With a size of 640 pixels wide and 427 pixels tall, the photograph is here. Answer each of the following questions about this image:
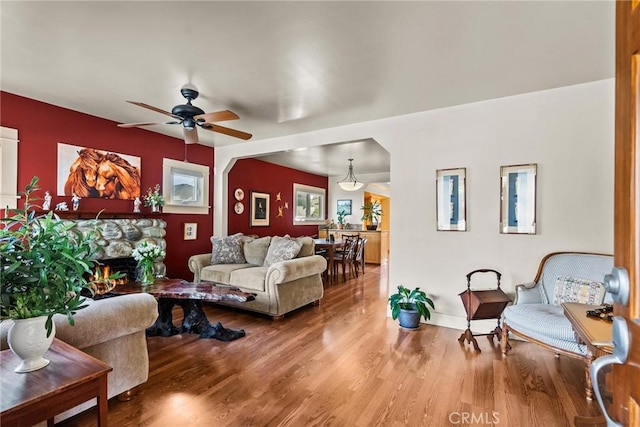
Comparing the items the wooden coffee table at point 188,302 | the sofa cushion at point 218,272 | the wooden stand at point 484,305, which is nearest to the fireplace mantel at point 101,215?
the wooden coffee table at point 188,302

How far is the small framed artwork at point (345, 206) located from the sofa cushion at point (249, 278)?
198 inches

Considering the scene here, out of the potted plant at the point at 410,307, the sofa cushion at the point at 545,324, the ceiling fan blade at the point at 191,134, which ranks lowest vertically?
the potted plant at the point at 410,307

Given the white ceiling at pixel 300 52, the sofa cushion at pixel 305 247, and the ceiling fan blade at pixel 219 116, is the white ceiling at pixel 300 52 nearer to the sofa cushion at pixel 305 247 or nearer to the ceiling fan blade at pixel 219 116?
the ceiling fan blade at pixel 219 116

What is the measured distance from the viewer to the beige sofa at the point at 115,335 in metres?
1.74

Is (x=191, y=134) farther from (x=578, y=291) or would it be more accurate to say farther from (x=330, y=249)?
(x=578, y=291)

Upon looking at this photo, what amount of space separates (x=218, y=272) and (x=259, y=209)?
8.35 ft

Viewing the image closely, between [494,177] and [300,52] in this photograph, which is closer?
[300,52]

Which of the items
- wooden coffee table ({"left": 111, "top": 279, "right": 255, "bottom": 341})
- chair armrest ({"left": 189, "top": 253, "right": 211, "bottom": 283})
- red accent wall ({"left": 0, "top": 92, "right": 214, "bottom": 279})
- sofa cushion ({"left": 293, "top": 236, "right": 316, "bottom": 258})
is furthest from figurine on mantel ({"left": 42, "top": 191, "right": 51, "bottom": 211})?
sofa cushion ({"left": 293, "top": 236, "right": 316, "bottom": 258})

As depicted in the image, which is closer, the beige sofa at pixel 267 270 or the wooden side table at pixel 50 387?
the wooden side table at pixel 50 387

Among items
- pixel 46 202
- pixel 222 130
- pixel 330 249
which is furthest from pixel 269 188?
pixel 46 202

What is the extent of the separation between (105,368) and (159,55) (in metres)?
2.19

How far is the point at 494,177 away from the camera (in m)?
3.23

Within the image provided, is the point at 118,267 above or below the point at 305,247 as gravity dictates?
below

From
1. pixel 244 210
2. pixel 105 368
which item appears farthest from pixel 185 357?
pixel 244 210
